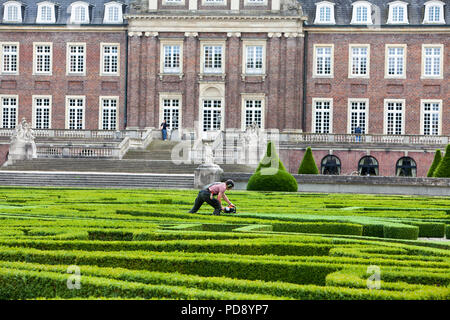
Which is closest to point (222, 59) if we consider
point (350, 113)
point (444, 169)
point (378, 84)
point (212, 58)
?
point (212, 58)

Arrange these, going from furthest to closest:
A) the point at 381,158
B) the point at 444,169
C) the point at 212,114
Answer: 1. the point at 212,114
2. the point at 381,158
3. the point at 444,169

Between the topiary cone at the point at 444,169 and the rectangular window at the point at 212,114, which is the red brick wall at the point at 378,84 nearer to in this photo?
the rectangular window at the point at 212,114

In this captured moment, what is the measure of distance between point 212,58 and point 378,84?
37.4ft

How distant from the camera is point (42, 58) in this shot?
51.0 m

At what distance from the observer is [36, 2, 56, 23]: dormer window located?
50.8m

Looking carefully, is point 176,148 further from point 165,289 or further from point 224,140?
point 165,289

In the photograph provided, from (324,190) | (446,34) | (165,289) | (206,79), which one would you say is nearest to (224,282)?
(165,289)

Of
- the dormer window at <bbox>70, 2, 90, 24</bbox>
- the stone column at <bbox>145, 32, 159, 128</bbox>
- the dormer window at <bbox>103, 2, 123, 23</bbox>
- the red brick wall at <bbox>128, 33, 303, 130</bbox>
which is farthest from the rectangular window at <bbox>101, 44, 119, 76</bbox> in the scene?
the stone column at <bbox>145, 32, 159, 128</bbox>

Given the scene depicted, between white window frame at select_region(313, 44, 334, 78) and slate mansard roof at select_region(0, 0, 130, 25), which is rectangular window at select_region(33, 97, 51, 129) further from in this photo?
white window frame at select_region(313, 44, 334, 78)

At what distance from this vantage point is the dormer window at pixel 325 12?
4972 centimetres

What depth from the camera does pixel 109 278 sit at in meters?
7.54

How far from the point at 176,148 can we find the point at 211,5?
10.9 m

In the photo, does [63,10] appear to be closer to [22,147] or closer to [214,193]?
[22,147]

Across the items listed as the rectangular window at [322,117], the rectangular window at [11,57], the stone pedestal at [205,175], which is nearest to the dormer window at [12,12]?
the rectangular window at [11,57]
